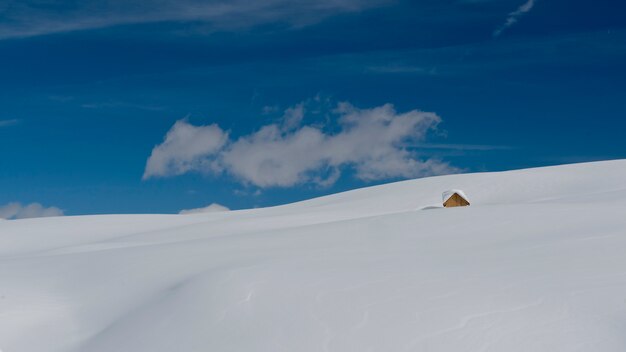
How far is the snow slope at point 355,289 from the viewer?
7520 millimetres

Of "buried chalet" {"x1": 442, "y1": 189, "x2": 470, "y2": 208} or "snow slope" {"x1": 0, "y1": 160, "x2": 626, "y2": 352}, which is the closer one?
"snow slope" {"x1": 0, "y1": 160, "x2": 626, "y2": 352}

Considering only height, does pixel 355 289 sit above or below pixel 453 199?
below

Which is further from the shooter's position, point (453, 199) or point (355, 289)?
point (453, 199)

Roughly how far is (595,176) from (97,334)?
22063 mm

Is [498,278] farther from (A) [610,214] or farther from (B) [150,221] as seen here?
(B) [150,221]

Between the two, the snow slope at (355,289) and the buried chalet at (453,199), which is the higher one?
the buried chalet at (453,199)

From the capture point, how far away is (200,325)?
8531 mm

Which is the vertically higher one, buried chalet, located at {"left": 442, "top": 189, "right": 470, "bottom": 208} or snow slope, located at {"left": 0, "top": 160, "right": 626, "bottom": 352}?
buried chalet, located at {"left": 442, "top": 189, "right": 470, "bottom": 208}

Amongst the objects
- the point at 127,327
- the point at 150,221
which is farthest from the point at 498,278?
the point at 150,221

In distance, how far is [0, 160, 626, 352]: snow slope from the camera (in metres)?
7.52

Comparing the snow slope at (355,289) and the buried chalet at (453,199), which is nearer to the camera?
the snow slope at (355,289)

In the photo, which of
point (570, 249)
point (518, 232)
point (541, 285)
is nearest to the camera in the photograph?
point (541, 285)

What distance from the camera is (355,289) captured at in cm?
888

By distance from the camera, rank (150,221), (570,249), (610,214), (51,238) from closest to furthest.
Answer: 1. (570,249)
2. (610,214)
3. (51,238)
4. (150,221)
